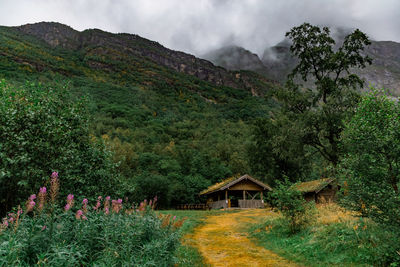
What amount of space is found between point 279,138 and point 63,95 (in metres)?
19.4

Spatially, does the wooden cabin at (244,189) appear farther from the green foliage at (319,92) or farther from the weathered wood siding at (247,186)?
the green foliage at (319,92)

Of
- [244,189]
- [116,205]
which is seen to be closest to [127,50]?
[244,189]

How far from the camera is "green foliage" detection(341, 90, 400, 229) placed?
6.39 metres

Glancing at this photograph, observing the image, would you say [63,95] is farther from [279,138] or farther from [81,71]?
[81,71]

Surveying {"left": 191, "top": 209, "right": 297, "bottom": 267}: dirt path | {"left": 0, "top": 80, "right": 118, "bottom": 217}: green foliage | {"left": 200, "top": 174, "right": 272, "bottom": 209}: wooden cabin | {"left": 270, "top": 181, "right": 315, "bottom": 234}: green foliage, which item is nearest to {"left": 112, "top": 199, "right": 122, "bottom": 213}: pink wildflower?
{"left": 0, "top": 80, "right": 118, "bottom": 217}: green foliage

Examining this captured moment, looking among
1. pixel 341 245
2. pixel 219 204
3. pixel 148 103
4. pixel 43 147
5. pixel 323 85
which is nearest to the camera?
pixel 43 147

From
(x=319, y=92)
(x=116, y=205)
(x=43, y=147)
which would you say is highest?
(x=319, y=92)

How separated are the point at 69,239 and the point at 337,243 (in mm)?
7837

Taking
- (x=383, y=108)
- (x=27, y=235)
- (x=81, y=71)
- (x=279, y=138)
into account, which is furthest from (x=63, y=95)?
(x=81, y=71)

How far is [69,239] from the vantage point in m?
4.61

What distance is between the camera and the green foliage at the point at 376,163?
252 inches

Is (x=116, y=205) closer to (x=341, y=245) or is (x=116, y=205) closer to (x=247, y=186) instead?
(x=341, y=245)

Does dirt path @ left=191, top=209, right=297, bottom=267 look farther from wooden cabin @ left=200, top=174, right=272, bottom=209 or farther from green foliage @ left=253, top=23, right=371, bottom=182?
wooden cabin @ left=200, top=174, right=272, bottom=209

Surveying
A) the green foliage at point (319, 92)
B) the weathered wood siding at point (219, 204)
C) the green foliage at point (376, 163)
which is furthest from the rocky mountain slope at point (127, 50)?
the green foliage at point (376, 163)
